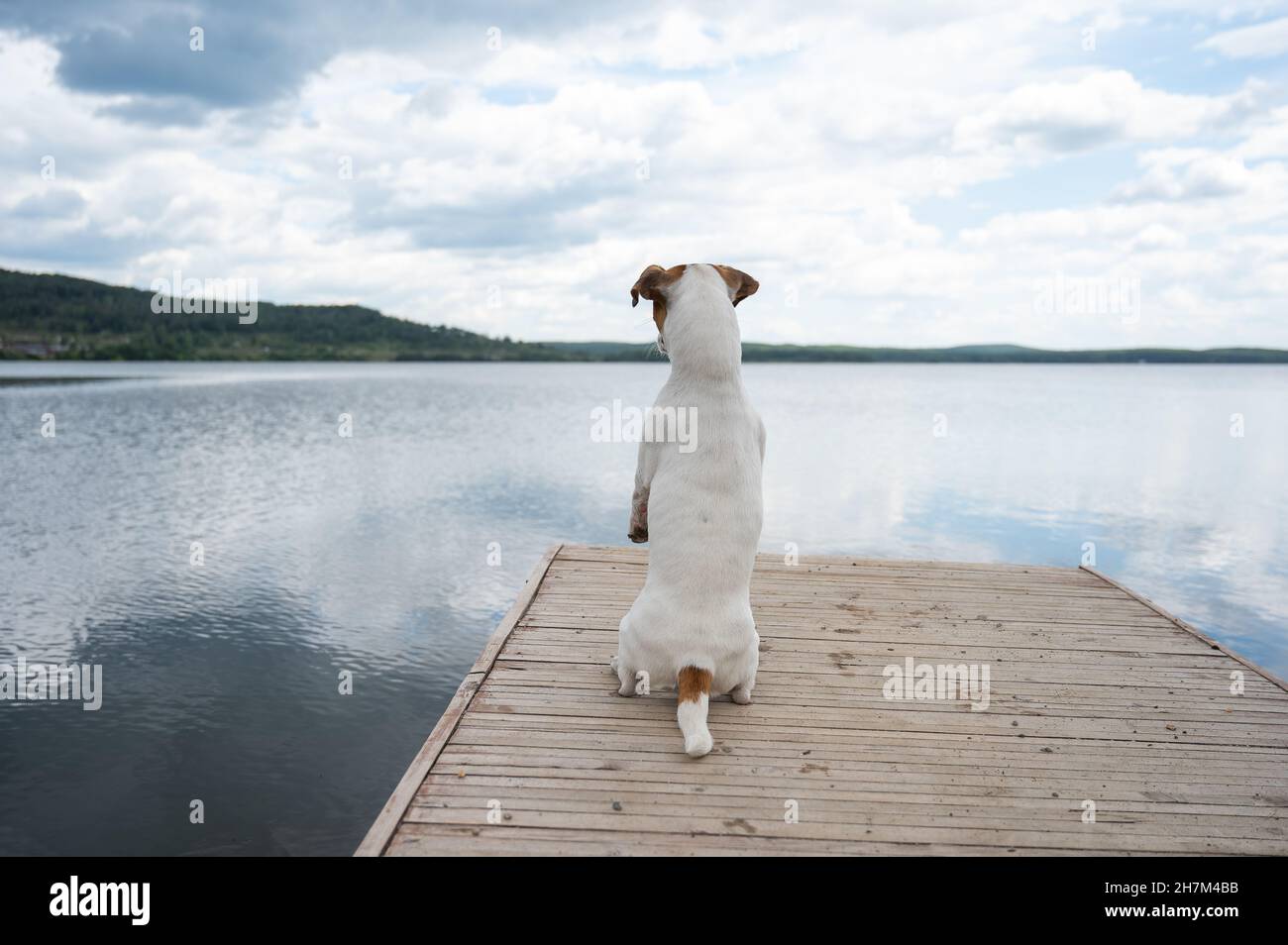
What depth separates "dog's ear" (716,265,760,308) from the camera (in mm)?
4418

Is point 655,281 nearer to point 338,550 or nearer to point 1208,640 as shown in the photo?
point 1208,640

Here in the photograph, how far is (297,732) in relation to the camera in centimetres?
741

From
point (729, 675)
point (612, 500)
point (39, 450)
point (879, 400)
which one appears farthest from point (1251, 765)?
point (879, 400)

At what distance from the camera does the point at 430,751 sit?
407 centimetres

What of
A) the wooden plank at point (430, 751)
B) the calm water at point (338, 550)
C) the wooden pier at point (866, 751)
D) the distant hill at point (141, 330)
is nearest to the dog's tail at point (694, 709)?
the wooden pier at point (866, 751)

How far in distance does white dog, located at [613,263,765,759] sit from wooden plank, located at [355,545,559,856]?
1144mm

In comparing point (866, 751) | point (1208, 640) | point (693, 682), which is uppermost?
point (693, 682)

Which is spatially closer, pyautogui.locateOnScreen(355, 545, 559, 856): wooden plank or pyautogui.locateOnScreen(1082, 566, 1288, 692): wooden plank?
pyautogui.locateOnScreen(355, 545, 559, 856): wooden plank

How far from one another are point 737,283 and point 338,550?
35.5 feet

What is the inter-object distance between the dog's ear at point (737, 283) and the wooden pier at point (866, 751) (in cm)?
235

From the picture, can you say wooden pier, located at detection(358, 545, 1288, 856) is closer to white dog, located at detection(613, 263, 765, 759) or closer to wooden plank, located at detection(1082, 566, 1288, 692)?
wooden plank, located at detection(1082, 566, 1288, 692)

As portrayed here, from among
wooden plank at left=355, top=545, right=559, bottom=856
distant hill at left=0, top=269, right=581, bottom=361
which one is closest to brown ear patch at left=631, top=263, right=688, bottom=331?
wooden plank at left=355, top=545, right=559, bottom=856

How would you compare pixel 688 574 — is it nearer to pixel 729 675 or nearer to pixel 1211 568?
pixel 729 675

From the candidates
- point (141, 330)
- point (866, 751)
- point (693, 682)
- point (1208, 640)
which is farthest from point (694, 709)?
point (141, 330)
